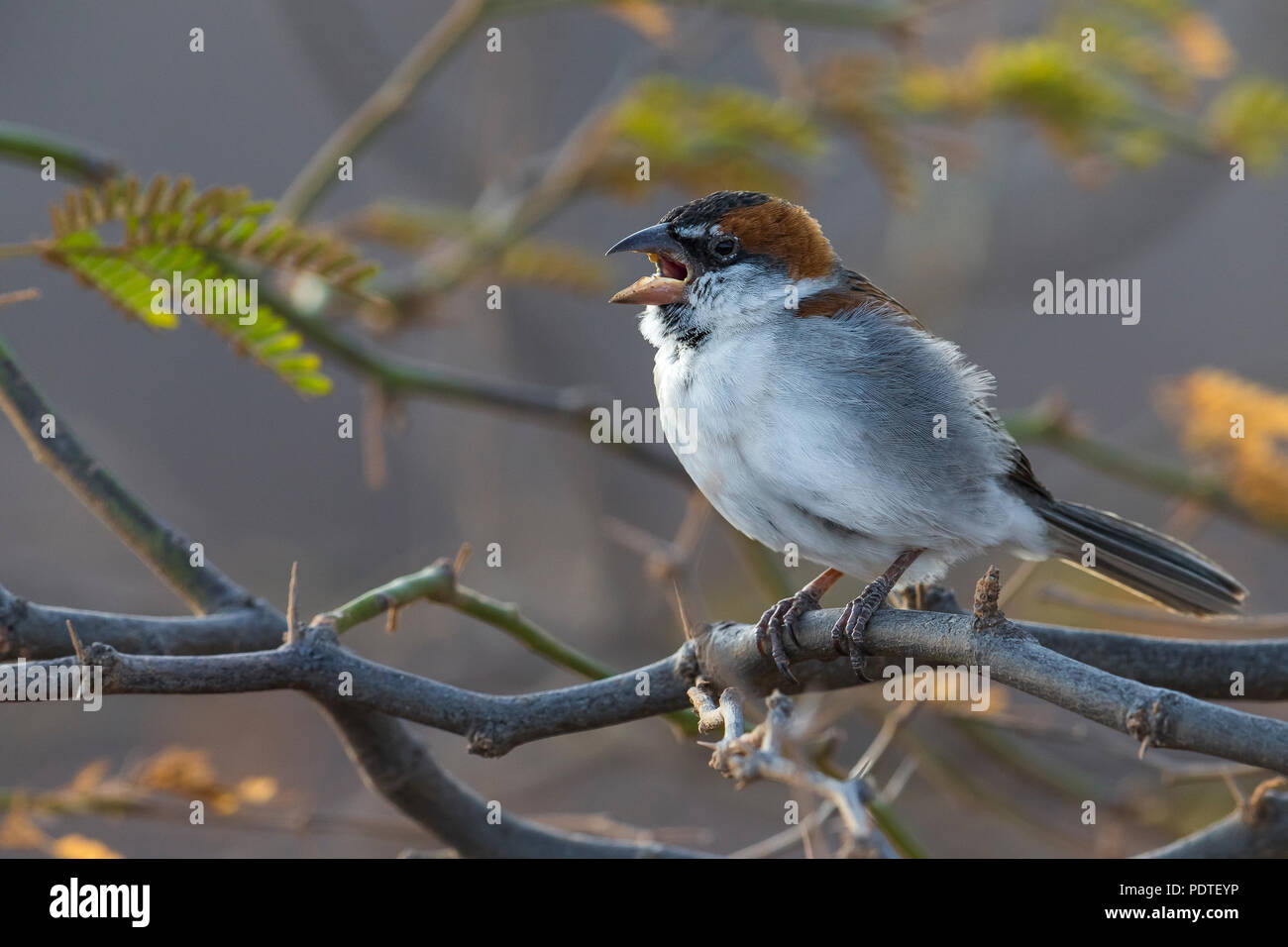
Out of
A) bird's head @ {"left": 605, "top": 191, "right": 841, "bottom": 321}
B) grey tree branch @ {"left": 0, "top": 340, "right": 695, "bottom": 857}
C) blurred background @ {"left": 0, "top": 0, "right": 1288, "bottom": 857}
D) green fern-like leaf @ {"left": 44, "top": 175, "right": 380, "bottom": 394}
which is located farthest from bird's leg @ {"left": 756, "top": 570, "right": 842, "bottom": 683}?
green fern-like leaf @ {"left": 44, "top": 175, "right": 380, "bottom": 394}

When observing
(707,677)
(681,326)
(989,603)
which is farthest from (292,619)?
(681,326)

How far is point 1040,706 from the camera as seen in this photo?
5105mm

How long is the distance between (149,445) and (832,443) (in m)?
6.01

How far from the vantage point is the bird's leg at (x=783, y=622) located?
2400mm

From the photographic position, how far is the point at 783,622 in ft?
8.45

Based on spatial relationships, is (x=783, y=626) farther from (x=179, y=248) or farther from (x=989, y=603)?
(x=179, y=248)

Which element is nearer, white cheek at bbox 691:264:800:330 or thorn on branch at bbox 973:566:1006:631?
thorn on branch at bbox 973:566:1006:631

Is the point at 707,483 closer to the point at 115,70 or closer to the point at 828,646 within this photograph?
the point at 828,646

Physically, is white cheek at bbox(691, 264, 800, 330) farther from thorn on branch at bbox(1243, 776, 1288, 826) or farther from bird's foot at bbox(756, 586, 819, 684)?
thorn on branch at bbox(1243, 776, 1288, 826)

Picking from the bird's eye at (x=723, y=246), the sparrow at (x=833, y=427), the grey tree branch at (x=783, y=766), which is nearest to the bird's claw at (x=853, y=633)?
the sparrow at (x=833, y=427)

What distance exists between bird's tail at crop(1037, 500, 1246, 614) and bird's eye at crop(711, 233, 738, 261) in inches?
40.0

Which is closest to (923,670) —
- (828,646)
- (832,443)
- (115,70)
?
(828,646)

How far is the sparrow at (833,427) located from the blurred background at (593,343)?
0.28 metres

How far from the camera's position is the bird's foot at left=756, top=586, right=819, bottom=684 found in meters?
2.40
